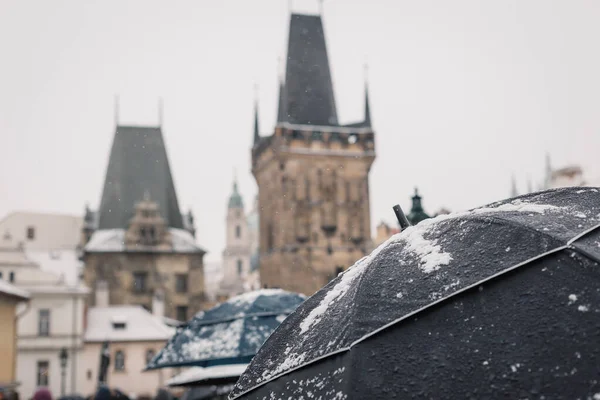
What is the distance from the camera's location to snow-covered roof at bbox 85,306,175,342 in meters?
43.8

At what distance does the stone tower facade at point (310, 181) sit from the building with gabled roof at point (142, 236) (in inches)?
199

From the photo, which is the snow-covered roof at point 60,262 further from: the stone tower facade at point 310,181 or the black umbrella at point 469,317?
the black umbrella at point 469,317

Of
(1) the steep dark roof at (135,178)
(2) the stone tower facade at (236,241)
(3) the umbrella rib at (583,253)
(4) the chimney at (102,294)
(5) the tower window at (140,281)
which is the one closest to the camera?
(3) the umbrella rib at (583,253)

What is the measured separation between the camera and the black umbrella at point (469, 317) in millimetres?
2307

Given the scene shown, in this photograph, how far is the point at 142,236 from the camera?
177 feet

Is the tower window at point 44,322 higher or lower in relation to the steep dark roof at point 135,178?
lower

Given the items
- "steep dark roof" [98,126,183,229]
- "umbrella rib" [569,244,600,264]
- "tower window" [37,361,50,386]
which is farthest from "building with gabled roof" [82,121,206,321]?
"umbrella rib" [569,244,600,264]

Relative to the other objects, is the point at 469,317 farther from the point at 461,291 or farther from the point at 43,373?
the point at 43,373

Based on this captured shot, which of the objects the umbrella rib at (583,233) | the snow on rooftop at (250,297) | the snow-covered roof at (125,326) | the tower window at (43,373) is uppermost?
the umbrella rib at (583,233)

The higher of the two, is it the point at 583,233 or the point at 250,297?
the point at 583,233

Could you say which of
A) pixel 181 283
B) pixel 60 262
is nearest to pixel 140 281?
pixel 181 283

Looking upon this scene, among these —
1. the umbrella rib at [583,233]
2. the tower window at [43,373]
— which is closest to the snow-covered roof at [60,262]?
the tower window at [43,373]

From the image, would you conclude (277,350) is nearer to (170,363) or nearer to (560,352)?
(560,352)

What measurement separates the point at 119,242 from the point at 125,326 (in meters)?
9.42
